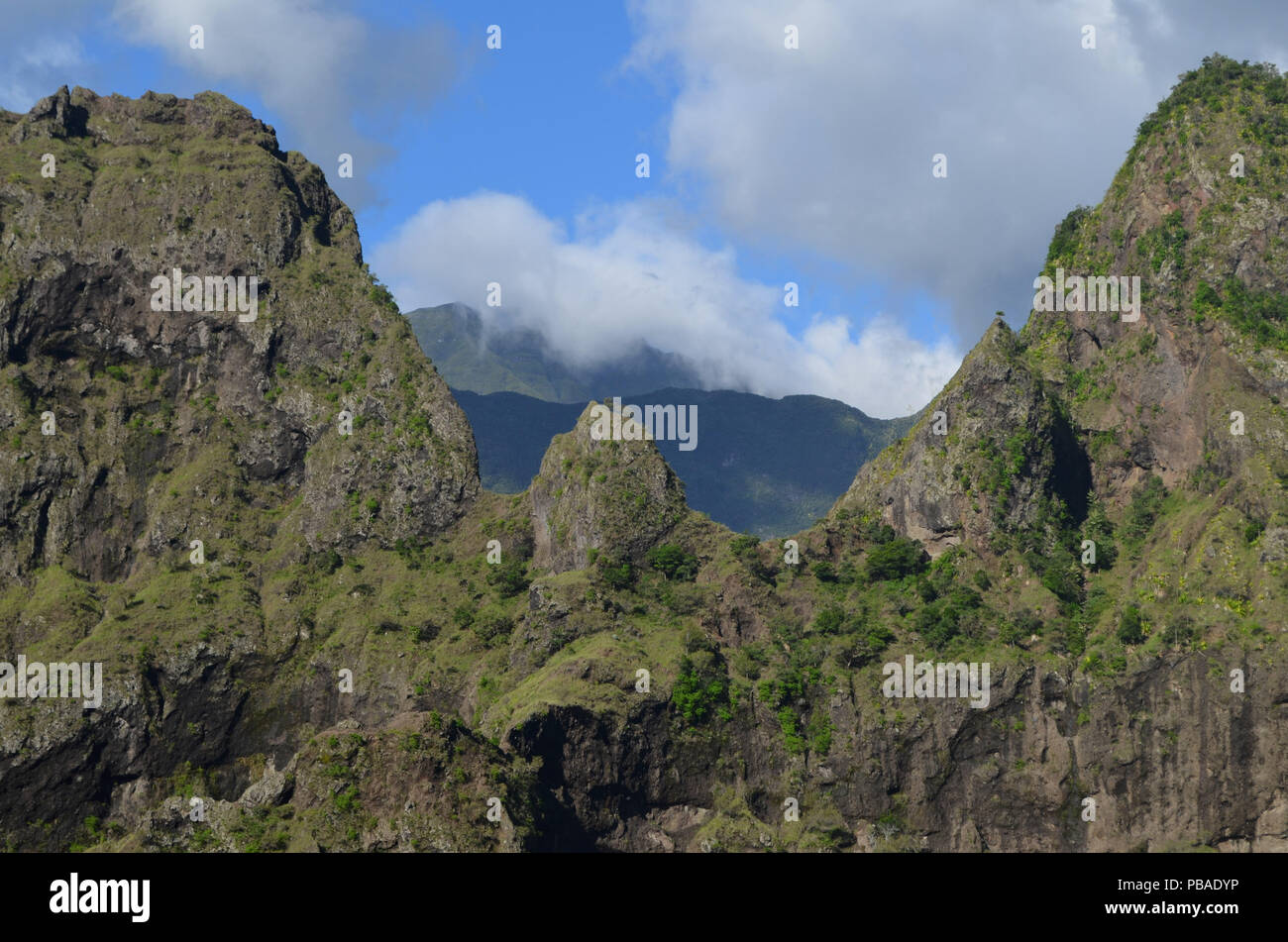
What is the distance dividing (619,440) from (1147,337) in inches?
2536

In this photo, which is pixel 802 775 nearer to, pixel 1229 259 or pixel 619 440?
pixel 619 440

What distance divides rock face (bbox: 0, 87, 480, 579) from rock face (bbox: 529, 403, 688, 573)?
14.2 meters

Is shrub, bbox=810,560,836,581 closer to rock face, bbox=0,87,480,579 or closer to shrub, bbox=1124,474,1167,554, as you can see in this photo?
shrub, bbox=1124,474,1167,554

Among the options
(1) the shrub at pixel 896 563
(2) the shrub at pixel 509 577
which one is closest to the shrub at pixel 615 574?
(2) the shrub at pixel 509 577

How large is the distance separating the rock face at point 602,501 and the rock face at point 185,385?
1422 centimetres

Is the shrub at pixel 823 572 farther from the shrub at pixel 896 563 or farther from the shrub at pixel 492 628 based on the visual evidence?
the shrub at pixel 492 628

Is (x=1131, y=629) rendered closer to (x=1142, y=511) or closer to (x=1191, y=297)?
(x=1142, y=511)

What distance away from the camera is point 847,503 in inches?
Result: 7421

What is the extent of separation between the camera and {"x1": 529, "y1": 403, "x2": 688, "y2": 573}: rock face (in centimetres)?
16938

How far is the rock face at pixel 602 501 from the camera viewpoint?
556 feet

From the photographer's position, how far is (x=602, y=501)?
169750 mm

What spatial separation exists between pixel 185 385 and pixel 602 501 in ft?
195

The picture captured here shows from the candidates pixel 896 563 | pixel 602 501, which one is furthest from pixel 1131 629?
pixel 602 501

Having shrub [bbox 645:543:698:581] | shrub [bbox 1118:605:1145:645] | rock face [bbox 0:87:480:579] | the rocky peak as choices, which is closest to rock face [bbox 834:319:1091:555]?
the rocky peak
